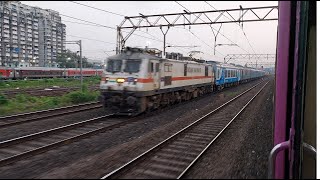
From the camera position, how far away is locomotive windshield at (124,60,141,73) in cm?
1491

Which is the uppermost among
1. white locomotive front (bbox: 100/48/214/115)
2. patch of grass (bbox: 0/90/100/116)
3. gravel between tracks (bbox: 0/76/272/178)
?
white locomotive front (bbox: 100/48/214/115)

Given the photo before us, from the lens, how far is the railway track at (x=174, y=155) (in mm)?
7059

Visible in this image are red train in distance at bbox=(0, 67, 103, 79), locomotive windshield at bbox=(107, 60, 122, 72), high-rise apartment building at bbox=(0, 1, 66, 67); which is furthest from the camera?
red train in distance at bbox=(0, 67, 103, 79)

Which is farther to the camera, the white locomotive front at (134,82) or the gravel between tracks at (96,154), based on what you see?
the white locomotive front at (134,82)

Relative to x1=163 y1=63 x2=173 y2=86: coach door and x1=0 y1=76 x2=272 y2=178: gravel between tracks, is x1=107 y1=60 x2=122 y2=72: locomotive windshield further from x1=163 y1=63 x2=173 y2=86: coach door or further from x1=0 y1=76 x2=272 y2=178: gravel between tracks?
x1=0 y1=76 x2=272 y2=178: gravel between tracks

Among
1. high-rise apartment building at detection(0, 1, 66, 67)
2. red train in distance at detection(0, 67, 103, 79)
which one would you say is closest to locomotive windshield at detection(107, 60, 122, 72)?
high-rise apartment building at detection(0, 1, 66, 67)

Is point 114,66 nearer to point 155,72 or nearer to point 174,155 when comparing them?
point 155,72

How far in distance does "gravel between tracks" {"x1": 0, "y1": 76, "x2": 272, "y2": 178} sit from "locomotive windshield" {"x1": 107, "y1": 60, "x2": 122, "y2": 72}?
3.28 m

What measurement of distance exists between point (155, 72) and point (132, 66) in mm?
1350

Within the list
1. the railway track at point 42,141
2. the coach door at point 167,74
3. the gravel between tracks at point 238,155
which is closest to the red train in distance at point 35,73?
the coach door at point 167,74

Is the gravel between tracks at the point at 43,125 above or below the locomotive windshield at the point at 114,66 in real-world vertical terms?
below

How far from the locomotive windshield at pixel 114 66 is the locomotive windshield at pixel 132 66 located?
1.36 ft

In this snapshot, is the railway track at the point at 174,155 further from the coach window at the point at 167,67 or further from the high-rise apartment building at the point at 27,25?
the high-rise apartment building at the point at 27,25

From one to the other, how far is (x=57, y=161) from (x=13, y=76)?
4630cm
